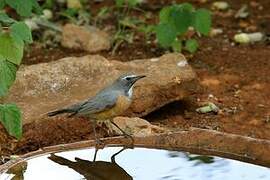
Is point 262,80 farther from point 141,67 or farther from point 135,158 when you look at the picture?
point 135,158

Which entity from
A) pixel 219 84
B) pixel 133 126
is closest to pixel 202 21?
pixel 219 84

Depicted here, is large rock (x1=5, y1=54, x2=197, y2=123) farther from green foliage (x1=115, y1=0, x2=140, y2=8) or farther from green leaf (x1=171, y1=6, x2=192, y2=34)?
green foliage (x1=115, y1=0, x2=140, y2=8)

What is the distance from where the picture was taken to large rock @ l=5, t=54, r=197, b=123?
18.2 ft

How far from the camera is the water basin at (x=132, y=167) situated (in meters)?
4.02

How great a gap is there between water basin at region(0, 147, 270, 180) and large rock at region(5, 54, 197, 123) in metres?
1.20

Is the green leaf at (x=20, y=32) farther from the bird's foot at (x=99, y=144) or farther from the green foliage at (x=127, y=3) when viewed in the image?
the green foliage at (x=127, y=3)

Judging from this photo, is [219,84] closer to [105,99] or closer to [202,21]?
[202,21]

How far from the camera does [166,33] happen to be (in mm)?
6656

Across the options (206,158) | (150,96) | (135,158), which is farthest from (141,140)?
(150,96)

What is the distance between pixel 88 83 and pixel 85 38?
173 cm

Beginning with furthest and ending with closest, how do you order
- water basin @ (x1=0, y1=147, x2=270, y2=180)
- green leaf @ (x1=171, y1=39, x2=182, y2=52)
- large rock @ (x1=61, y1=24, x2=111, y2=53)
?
1. large rock @ (x1=61, y1=24, x2=111, y2=53)
2. green leaf @ (x1=171, y1=39, x2=182, y2=52)
3. water basin @ (x1=0, y1=147, x2=270, y2=180)

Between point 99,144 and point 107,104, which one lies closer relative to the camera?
point 99,144

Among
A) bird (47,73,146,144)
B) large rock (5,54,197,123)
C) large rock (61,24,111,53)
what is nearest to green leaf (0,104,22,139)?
bird (47,73,146,144)

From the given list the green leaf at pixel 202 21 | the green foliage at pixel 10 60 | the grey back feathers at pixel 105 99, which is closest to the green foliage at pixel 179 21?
the green leaf at pixel 202 21
